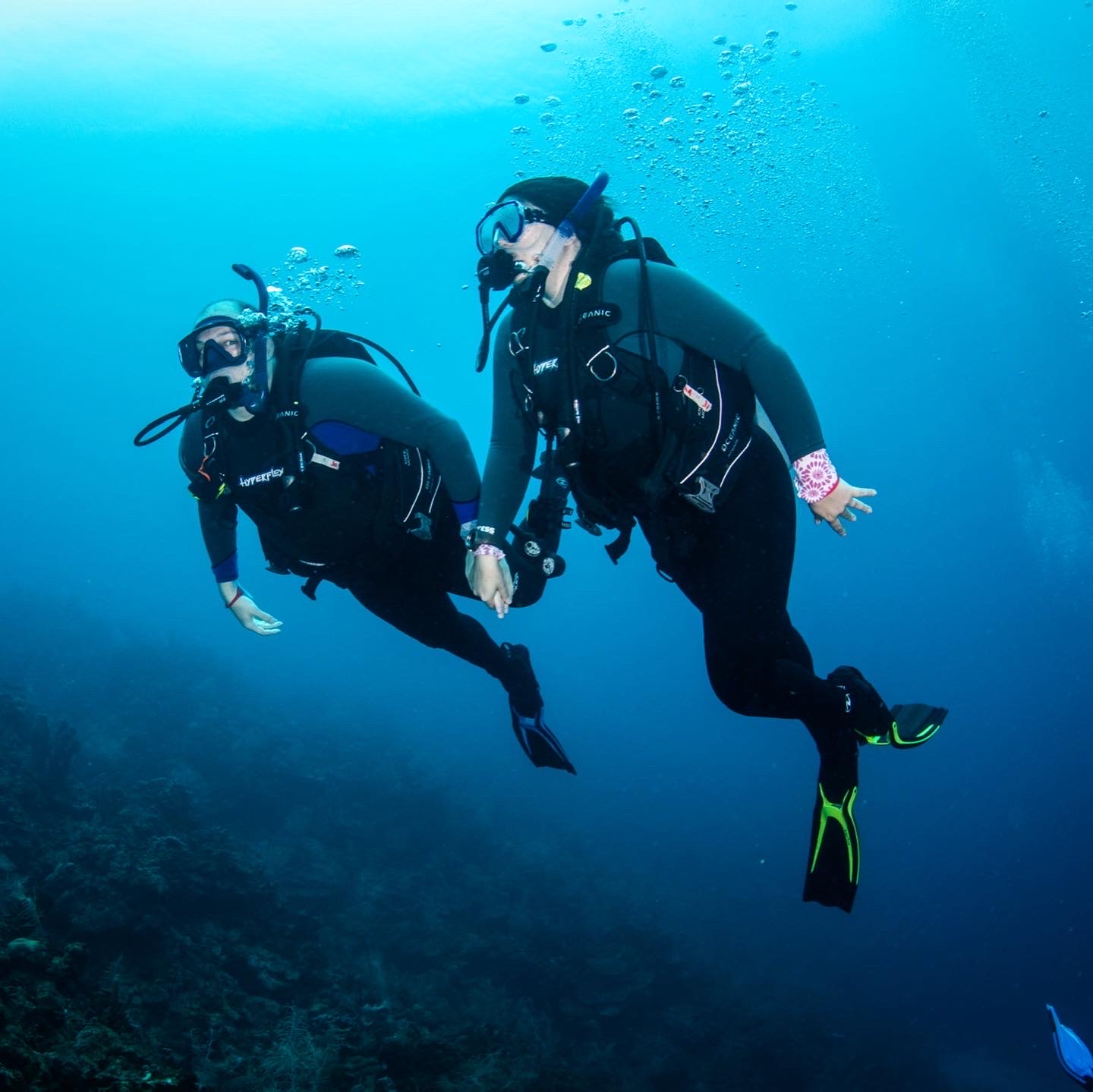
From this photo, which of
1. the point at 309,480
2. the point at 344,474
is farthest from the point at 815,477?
the point at 309,480

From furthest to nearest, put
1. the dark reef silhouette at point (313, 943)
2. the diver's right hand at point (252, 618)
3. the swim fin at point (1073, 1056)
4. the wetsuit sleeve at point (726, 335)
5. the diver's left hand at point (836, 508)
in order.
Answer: the dark reef silhouette at point (313, 943), the diver's right hand at point (252, 618), the swim fin at point (1073, 1056), the wetsuit sleeve at point (726, 335), the diver's left hand at point (836, 508)

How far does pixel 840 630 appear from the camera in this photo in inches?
2357

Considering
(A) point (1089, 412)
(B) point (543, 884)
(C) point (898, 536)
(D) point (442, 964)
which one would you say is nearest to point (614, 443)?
(D) point (442, 964)

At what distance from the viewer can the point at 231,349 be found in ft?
13.9

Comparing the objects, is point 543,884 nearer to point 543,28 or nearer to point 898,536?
point 543,28

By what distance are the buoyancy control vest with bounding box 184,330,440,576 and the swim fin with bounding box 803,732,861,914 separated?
106 inches

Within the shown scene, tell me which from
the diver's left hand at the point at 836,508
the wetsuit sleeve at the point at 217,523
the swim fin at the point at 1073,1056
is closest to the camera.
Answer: the diver's left hand at the point at 836,508

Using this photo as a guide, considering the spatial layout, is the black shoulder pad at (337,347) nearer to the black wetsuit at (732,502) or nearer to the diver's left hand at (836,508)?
the black wetsuit at (732,502)

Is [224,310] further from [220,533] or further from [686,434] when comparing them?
[686,434]

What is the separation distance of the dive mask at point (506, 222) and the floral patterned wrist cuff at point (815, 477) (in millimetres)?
1739

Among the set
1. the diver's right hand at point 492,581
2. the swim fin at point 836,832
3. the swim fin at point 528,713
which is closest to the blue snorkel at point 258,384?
the diver's right hand at point 492,581

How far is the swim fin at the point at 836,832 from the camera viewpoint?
3393 mm

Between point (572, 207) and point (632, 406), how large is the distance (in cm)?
108

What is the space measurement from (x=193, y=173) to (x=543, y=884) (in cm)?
4057
